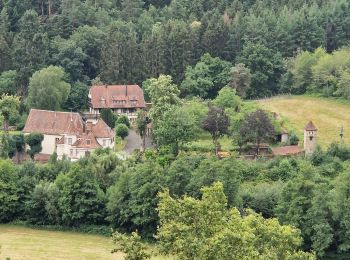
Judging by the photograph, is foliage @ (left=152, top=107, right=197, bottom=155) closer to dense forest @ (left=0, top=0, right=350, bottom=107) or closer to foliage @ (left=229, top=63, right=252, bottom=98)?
dense forest @ (left=0, top=0, right=350, bottom=107)

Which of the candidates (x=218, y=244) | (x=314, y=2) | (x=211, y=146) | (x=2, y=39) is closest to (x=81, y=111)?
(x=2, y=39)

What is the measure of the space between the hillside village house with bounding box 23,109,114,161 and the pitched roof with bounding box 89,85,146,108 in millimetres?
5293

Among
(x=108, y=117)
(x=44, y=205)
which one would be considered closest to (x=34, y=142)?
(x=108, y=117)

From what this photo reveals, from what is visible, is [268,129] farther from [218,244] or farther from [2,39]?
[218,244]

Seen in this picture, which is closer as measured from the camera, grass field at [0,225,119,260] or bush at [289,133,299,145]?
grass field at [0,225,119,260]

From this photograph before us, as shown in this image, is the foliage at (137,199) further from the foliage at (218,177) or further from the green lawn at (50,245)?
the foliage at (218,177)

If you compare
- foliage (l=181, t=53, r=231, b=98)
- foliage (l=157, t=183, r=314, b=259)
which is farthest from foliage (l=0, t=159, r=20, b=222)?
foliage (l=157, t=183, r=314, b=259)

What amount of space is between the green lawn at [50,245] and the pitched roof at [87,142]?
1114 centimetres

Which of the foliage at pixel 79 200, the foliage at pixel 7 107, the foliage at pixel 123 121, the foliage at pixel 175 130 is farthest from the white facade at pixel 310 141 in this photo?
the foliage at pixel 7 107

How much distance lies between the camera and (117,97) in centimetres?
8031

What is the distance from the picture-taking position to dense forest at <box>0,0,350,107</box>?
84375 mm

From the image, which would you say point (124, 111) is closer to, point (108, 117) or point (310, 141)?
point (108, 117)

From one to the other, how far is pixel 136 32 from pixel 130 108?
1672 cm

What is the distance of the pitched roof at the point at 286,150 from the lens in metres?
67.9
